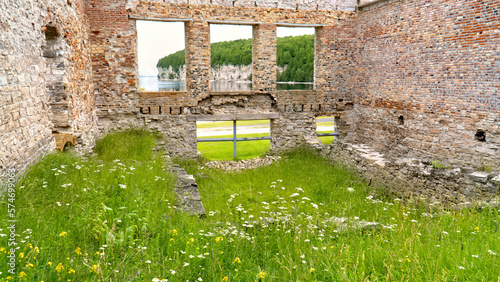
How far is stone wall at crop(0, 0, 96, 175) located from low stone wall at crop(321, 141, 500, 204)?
6.43m

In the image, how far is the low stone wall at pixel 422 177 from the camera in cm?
692

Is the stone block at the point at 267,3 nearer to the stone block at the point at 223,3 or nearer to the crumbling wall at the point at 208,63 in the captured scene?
the crumbling wall at the point at 208,63

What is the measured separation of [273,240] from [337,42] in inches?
377

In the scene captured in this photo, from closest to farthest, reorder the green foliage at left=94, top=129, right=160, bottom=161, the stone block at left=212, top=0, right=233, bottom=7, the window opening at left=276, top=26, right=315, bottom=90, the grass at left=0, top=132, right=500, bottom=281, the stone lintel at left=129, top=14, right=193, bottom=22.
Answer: the grass at left=0, top=132, right=500, bottom=281
the green foliage at left=94, top=129, right=160, bottom=161
the stone lintel at left=129, top=14, right=193, bottom=22
the stone block at left=212, top=0, right=233, bottom=7
the window opening at left=276, top=26, right=315, bottom=90

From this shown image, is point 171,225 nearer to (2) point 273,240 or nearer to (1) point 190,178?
(2) point 273,240

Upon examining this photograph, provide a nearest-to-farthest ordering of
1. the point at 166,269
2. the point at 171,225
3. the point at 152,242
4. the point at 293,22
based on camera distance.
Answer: the point at 166,269 → the point at 152,242 → the point at 171,225 → the point at 293,22

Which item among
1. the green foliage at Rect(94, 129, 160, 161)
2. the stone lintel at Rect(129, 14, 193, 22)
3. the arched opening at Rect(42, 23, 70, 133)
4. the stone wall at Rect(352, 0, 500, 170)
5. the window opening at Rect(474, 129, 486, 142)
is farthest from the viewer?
the stone lintel at Rect(129, 14, 193, 22)

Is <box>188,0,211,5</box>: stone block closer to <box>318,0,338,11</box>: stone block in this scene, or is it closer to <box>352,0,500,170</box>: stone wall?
<box>318,0,338,11</box>: stone block

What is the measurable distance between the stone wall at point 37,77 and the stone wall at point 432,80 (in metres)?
8.73

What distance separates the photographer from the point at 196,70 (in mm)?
11352

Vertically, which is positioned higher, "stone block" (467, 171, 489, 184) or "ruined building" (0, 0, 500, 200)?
"ruined building" (0, 0, 500, 200)

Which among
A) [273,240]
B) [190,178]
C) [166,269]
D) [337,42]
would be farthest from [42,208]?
[337,42]

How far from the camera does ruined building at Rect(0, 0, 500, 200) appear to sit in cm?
684

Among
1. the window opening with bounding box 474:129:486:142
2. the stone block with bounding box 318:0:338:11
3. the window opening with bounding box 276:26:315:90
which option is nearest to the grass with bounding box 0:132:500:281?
the window opening with bounding box 474:129:486:142
